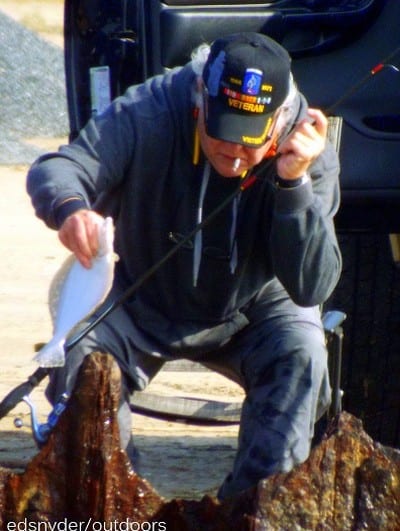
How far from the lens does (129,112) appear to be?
4.10 meters

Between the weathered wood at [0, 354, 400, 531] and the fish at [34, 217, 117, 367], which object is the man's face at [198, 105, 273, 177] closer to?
the fish at [34, 217, 117, 367]

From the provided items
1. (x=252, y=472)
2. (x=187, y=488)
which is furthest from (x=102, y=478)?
(x=187, y=488)

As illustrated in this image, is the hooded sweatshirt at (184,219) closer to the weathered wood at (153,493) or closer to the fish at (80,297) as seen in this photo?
the fish at (80,297)

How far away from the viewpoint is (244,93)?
12.3ft

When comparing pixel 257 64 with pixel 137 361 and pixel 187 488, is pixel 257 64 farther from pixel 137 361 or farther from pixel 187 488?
pixel 187 488

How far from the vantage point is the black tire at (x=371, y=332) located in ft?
16.7

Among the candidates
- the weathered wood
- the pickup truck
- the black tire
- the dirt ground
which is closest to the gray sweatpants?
the dirt ground

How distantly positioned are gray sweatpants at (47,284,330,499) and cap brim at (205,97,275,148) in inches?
24.8

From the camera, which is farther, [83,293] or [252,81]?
[252,81]

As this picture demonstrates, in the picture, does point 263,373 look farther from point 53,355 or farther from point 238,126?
point 53,355

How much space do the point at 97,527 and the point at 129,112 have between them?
65.6 inches

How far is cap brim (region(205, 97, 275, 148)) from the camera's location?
3711 millimetres

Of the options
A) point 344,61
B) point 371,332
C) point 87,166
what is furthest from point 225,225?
point 371,332

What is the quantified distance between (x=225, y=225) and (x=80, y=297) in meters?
1.04
